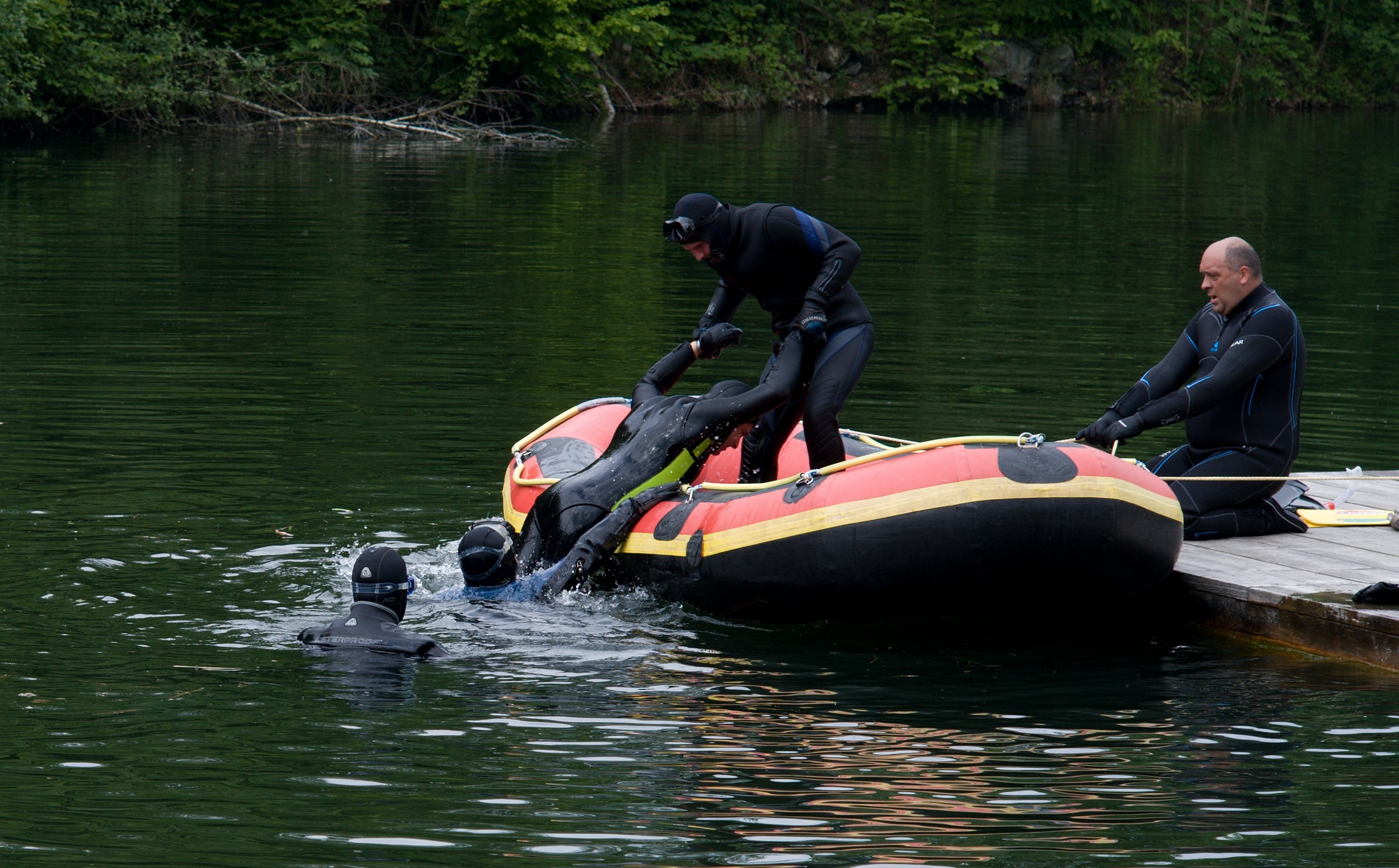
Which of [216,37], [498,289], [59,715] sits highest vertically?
[216,37]

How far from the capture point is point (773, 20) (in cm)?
4300

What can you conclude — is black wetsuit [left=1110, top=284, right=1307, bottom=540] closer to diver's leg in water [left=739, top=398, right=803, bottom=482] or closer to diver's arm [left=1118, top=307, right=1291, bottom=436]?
diver's arm [left=1118, top=307, right=1291, bottom=436]

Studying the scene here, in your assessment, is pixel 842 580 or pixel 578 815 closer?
pixel 578 815

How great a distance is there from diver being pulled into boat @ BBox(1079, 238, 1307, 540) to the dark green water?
892 mm

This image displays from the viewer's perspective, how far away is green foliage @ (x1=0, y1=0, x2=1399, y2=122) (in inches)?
1160

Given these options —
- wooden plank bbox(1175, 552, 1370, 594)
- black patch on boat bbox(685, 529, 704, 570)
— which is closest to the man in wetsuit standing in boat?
black patch on boat bbox(685, 529, 704, 570)

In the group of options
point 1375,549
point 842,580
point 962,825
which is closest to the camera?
point 962,825

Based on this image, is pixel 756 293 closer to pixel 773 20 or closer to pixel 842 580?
pixel 842 580

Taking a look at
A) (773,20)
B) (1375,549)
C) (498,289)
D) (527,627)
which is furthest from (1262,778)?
(773,20)

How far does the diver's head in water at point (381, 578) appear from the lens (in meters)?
6.24

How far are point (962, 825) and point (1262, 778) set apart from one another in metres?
1.16

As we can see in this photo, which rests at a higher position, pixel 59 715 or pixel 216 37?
pixel 216 37

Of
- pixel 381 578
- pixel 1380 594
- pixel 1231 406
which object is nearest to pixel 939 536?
pixel 1380 594

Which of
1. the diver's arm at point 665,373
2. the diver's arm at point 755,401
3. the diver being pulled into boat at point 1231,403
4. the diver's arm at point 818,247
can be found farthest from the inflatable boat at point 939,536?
the diver's arm at point 665,373
